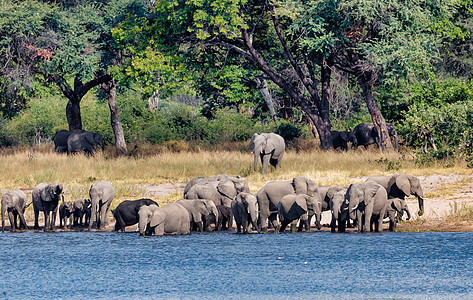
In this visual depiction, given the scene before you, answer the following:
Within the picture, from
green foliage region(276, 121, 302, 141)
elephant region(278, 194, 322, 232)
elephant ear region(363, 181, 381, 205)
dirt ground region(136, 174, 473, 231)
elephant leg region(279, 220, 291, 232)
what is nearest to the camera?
elephant ear region(363, 181, 381, 205)

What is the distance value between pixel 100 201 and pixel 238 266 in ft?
17.6

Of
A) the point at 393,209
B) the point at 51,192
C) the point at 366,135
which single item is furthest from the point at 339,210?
the point at 366,135

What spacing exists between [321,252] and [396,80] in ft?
51.3

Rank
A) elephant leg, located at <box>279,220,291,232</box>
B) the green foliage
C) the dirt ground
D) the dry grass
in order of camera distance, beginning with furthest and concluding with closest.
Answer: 1. the green foliage
2. the dry grass
3. the dirt ground
4. elephant leg, located at <box>279,220,291,232</box>

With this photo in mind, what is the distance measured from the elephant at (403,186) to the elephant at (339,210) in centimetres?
116

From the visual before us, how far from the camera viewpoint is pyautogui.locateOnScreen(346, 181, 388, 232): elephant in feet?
50.9

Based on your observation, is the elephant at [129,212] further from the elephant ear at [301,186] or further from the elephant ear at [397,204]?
the elephant ear at [397,204]

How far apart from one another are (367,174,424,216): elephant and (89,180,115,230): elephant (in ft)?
19.9

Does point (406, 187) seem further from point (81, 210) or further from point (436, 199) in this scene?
point (81, 210)

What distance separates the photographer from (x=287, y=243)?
1507 cm

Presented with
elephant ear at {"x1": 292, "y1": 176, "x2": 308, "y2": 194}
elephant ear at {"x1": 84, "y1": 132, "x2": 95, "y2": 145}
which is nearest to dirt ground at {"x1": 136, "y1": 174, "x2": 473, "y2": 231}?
elephant ear at {"x1": 292, "y1": 176, "x2": 308, "y2": 194}

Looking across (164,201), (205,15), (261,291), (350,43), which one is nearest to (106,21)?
(205,15)

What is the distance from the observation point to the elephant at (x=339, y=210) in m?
15.8

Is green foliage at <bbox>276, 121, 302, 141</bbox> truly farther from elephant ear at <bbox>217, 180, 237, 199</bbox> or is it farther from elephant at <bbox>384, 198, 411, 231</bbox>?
elephant at <bbox>384, 198, 411, 231</bbox>
